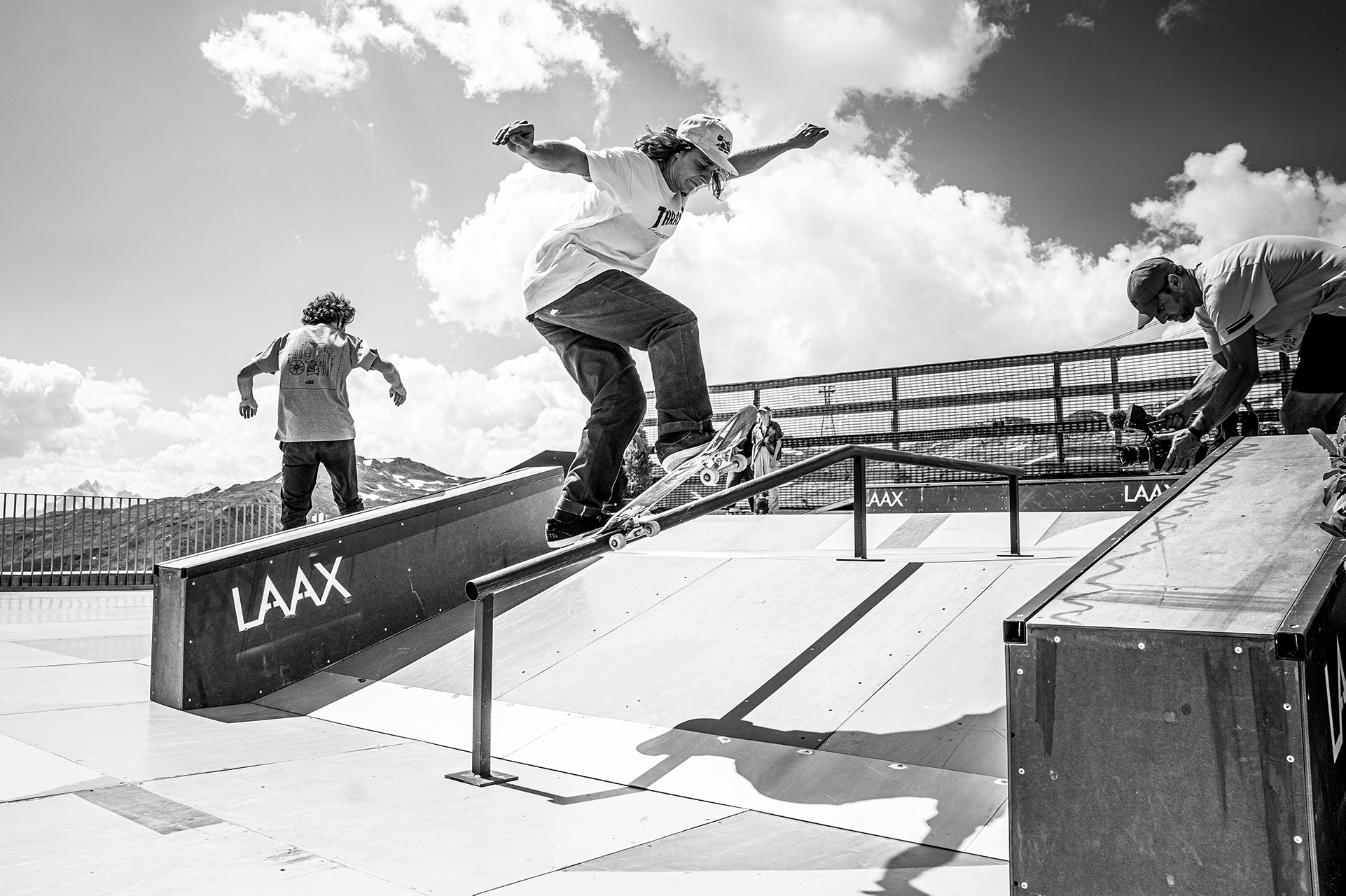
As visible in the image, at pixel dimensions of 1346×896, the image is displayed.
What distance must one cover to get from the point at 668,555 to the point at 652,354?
175 cm

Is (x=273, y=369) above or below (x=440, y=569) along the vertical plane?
above

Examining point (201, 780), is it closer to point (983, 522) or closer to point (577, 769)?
point (577, 769)

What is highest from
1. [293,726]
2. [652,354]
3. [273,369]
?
[273,369]

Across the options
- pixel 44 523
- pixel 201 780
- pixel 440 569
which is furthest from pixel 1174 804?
pixel 44 523

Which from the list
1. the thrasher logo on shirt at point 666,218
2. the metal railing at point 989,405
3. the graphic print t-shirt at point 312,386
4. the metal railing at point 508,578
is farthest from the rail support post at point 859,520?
the metal railing at point 989,405

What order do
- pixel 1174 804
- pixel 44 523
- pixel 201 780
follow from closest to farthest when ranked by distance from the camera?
1. pixel 1174 804
2. pixel 201 780
3. pixel 44 523

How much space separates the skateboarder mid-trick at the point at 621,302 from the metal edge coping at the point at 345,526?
1.34 metres

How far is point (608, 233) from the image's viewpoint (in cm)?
326

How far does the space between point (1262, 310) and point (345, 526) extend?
4093 mm

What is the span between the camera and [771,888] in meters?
1.78

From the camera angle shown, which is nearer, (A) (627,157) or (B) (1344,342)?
(A) (627,157)

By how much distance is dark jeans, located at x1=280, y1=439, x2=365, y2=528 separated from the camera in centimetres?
536

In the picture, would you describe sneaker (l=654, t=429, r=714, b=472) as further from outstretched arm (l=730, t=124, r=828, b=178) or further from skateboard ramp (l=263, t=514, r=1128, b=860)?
outstretched arm (l=730, t=124, r=828, b=178)

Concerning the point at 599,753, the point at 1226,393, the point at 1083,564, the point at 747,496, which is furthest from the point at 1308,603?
the point at 1226,393
